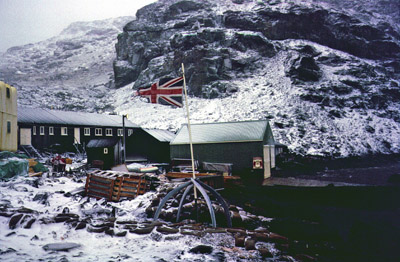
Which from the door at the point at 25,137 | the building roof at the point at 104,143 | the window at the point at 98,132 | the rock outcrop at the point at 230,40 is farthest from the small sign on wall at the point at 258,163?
the rock outcrop at the point at 230,40

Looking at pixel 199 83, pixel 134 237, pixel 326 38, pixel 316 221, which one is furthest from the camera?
pixel 326 38

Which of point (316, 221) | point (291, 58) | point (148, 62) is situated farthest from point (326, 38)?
point (316, 221)

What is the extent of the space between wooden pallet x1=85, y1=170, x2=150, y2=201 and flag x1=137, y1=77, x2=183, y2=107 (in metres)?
5.15

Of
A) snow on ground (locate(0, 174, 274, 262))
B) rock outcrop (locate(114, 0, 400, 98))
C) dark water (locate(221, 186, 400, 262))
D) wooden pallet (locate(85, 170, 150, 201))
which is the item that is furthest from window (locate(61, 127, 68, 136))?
rock outcrop (locate(114, 0, 400, 98))

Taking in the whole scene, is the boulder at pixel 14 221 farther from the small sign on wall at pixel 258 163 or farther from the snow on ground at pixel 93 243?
the small sign on wall at pixel 258 163

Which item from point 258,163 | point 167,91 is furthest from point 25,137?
point 167,91

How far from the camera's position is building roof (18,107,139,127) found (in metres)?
33.0

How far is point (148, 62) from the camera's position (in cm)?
8394

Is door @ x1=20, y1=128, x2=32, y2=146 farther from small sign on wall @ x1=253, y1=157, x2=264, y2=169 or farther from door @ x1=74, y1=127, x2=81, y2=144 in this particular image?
small sign on wall @ x1=253, y1=157, x2=264, y2=169

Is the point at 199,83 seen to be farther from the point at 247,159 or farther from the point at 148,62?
the point at 247,159

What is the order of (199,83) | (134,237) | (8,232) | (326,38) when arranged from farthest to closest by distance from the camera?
(326,38) → (199,83) → (134,237) → (8,232)

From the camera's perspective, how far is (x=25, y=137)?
102 ft

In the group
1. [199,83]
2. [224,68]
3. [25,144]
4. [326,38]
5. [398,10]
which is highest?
[398,10]

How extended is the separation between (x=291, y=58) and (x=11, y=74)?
95524 millimetres
